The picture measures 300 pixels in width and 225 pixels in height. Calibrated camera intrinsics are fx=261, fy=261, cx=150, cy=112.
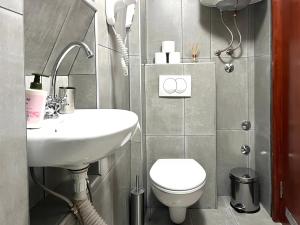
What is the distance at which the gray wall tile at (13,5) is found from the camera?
46 centimetres

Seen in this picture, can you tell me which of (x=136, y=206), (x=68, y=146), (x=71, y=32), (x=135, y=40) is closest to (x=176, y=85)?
(x=135, y=40)

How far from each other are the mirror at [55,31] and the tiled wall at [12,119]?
35cm

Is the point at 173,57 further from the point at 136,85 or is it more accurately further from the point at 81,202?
the point at 81,202

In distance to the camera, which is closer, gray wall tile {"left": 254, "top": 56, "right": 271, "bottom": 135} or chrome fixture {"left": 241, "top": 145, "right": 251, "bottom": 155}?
gray wall tile {"left": 254, "top": 56, "right": 271, "bottom": 135}

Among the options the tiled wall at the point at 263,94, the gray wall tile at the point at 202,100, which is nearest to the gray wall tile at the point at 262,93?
the tiled wall at the point at 263,94

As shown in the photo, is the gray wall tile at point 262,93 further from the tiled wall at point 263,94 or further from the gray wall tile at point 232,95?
the gray wall tile at point 232,95

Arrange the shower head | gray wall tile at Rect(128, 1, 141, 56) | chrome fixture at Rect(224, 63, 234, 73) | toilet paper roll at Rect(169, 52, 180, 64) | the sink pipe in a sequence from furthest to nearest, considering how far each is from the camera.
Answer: chrome fixture at Rect(224, 63, 234, 73), toilet paper roll at Rect(169, 52, 180, 64), the shower head, gray wall tile at Rect(128, 1, 141, 56), the sink pipe

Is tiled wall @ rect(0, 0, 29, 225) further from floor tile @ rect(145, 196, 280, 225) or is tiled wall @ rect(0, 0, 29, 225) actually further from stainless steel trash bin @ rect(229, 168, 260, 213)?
stainless steel trash bin @ rect(229, 168, 260, 213)

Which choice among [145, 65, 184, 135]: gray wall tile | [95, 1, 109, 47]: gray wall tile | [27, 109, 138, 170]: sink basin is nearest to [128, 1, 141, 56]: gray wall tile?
[145, 65, 184, 135]: gray wall tile

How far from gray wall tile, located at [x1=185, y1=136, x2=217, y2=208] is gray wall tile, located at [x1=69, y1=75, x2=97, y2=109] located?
1.25 m

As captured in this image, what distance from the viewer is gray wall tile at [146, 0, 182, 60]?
2373 mm

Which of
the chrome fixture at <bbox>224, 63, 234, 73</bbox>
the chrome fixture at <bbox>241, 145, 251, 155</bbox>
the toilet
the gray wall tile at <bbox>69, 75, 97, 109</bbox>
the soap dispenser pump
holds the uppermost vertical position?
the chrome fixture at <bbox>224, 63, 234, 73</bbox>

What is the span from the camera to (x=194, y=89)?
7.17ft

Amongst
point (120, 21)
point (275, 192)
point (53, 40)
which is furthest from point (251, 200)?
point (53, 40)
